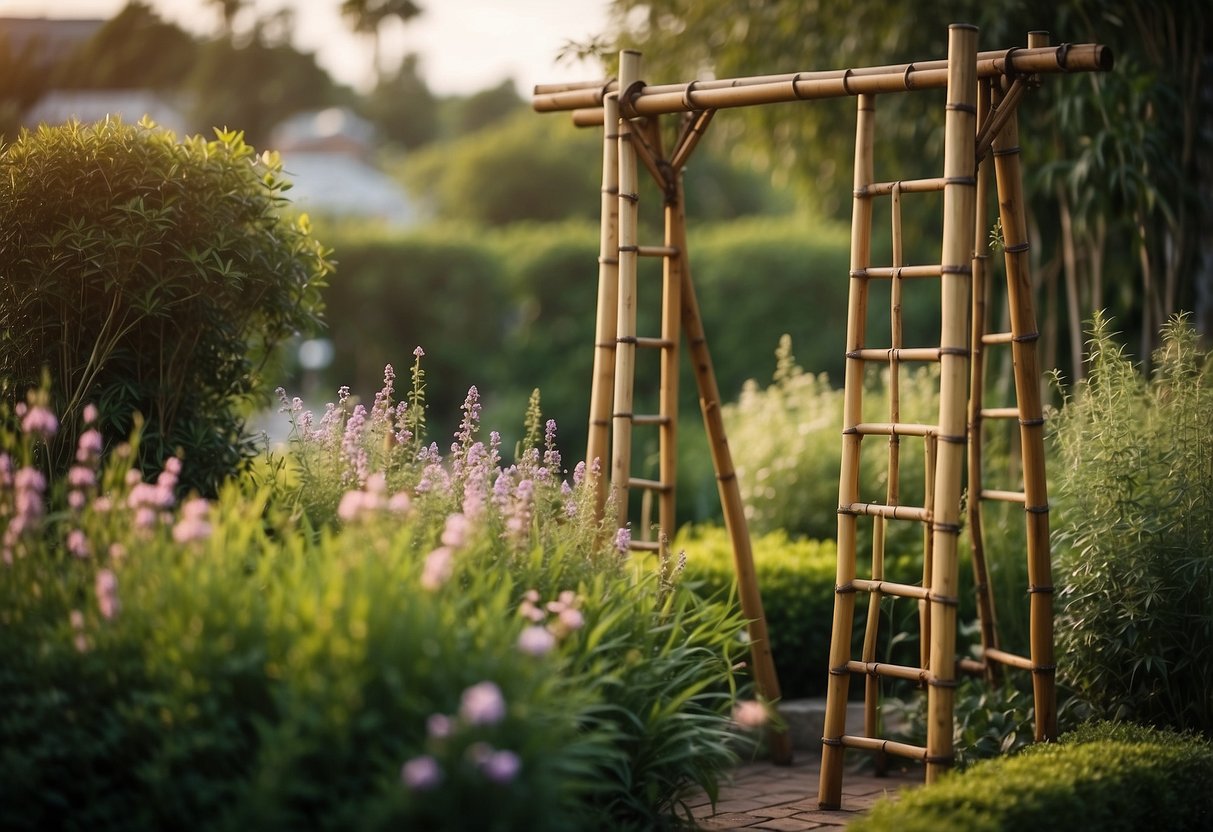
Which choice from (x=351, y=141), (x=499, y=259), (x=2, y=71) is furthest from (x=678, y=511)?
(x=351, y=141)

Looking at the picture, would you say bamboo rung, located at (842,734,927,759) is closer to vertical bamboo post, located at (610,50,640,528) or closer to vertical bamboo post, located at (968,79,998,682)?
vertical bamboo post, located at (968,79,998,682)

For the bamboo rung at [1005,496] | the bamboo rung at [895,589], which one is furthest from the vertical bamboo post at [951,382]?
the bamboo rung at [1005,496]

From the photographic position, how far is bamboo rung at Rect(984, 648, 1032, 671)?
177 inches

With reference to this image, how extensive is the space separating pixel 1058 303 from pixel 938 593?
14.9 feet

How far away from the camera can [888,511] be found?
4148 mm

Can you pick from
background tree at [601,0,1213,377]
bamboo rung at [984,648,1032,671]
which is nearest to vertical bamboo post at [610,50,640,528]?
bamboo rung at [984,648,1032,671]

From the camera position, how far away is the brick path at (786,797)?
405 centimetres

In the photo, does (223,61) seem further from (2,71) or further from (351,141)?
(351,141)

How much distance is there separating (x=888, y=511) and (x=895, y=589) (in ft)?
0.85

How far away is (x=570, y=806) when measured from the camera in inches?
117

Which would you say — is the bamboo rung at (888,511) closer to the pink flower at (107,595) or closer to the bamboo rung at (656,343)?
the bamboo rung at (656,343)

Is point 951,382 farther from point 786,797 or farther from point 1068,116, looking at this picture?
point 1068,116

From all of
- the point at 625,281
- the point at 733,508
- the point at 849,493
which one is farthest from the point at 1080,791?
the point at 625,281

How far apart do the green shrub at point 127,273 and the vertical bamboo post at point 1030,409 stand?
2699 mm
